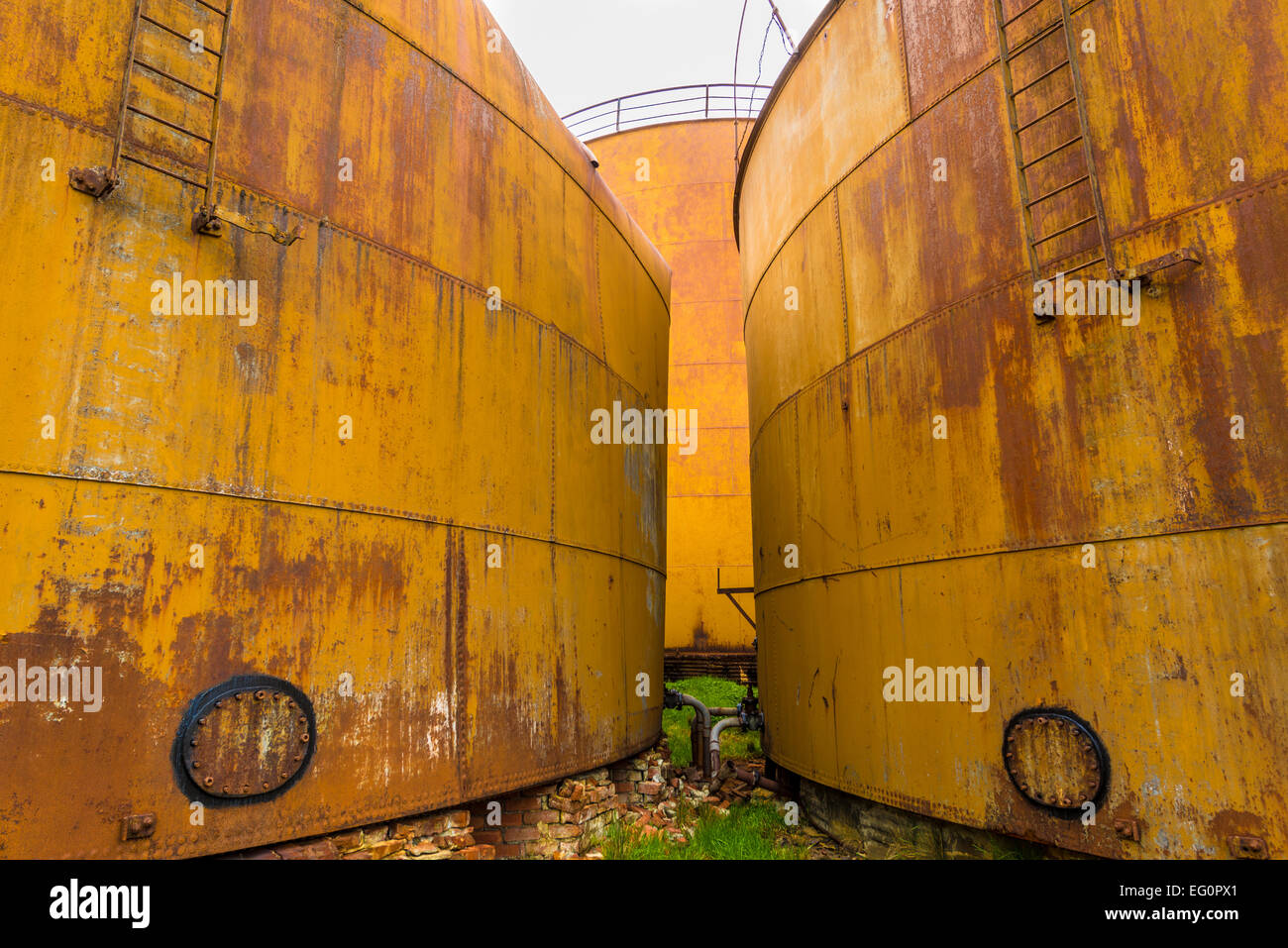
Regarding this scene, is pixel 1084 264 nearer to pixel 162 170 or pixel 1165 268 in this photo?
pixel 1165 268

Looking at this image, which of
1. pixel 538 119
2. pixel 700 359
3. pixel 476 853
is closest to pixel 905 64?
pixel 538 119

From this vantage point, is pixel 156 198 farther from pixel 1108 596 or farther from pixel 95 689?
pixel 1108 596

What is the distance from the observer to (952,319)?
16.9 feet

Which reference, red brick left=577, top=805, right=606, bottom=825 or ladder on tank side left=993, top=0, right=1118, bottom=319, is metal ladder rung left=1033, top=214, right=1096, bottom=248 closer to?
ladder on tank side left=993, top=0, right=1118, bottom=319

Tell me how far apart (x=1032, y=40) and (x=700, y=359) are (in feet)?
32.9

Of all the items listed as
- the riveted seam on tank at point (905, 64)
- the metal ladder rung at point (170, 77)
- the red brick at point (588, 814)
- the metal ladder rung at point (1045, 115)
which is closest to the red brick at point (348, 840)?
the red brick at point (588, 814)

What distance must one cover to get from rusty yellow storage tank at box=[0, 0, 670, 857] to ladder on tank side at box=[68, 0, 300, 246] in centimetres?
2

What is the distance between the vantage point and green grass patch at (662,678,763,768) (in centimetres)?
964

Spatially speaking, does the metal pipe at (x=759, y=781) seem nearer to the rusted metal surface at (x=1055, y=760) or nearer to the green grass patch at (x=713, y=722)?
the green grass patch at (x=713, y=722)

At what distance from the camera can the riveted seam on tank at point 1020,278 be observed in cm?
374

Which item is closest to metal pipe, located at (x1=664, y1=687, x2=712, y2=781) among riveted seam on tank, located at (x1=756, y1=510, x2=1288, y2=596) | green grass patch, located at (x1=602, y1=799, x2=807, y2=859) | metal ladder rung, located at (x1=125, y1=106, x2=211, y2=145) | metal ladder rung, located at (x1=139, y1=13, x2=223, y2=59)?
green grass patch, located at (x1=602, y1=799, x2=807, y2=859)
